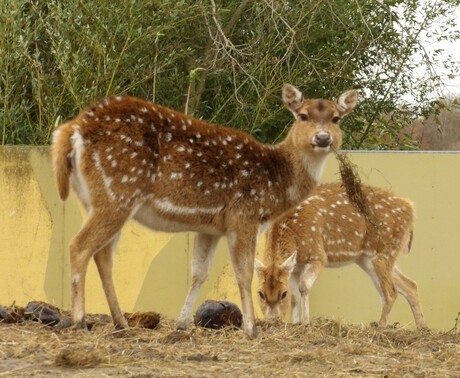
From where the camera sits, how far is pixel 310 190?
8.95 m

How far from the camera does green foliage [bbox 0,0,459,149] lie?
39.9 ft

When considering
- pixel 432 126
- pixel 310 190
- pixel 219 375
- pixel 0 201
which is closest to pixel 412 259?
pixel 310 190

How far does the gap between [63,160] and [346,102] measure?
93.8 inches

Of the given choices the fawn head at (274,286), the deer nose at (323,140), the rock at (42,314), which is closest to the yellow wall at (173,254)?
the fawn head at (274,286)

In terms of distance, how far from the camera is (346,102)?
9.20 m

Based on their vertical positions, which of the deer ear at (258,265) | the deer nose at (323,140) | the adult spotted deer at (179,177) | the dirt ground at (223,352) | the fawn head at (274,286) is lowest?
the dirt ground at (223,352)

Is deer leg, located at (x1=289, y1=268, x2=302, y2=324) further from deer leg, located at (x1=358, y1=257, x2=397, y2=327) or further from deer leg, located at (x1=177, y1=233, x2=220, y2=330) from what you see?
deer leg, located at (x1=177, y1=233, x2=220, y2=330)

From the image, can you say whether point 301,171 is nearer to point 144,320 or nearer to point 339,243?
point 144,320

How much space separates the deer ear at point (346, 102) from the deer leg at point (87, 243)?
204 cm

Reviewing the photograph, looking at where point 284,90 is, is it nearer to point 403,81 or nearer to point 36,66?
point 36,66

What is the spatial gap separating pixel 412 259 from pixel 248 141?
3.53 meters

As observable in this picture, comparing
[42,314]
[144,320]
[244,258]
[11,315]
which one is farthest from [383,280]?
[11,315]

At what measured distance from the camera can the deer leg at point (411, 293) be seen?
1127 cm

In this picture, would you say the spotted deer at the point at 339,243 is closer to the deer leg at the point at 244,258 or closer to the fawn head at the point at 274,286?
the fawn head at the point at 274,286
